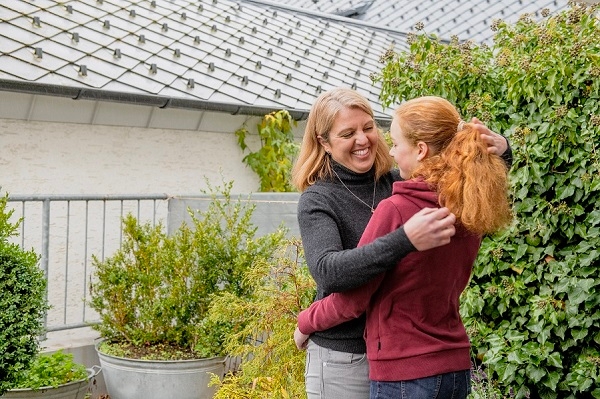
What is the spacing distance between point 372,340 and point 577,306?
2.00m

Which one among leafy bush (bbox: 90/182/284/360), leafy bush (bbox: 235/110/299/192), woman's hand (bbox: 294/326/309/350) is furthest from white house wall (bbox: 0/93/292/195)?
woman's hand (bbox: 294/326/309/350)

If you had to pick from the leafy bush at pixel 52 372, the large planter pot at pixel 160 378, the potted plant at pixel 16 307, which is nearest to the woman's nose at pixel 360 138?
the potted plant at pixel 16 307

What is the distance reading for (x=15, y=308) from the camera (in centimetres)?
420

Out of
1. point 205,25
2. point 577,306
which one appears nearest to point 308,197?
point 577,306

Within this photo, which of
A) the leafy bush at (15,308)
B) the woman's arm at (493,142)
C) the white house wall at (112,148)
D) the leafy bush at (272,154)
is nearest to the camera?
the woman's arm at (493,142)

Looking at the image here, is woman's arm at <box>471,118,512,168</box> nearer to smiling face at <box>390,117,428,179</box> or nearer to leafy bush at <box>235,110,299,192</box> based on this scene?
smiling face at <box>390,117,428,179</box>

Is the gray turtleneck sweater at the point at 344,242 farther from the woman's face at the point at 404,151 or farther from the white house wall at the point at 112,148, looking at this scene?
the white house wall at the point at 112,148

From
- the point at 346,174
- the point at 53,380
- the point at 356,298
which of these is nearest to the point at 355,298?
the point at 356,298

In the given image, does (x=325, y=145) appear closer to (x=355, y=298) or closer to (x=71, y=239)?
(x=355, y=298)

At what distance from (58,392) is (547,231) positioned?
10.3ft

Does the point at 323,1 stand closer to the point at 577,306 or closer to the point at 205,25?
the point at 205,25

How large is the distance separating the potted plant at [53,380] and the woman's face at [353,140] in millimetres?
2894

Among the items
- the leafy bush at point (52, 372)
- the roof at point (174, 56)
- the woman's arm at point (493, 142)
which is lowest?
the leafy bush at point (52, 372)

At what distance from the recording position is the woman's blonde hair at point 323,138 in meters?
2.46
